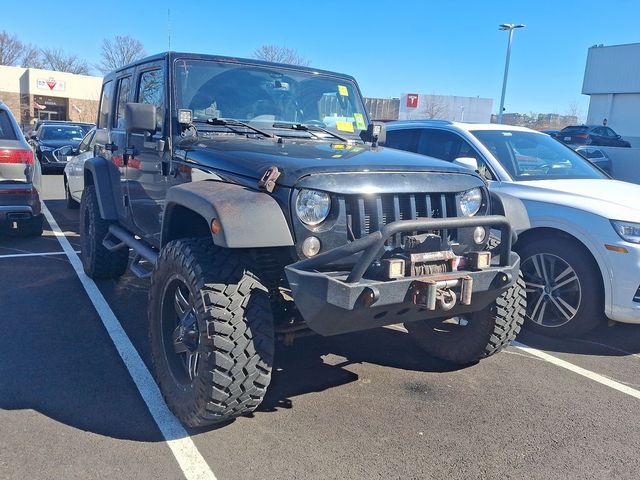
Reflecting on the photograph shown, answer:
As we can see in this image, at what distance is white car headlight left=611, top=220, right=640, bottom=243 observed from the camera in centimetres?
446

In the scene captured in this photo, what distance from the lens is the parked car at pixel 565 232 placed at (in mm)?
4492

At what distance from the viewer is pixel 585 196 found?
489 centimetres

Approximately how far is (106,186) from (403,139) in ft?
10.8

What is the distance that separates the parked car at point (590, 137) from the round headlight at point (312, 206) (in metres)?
26.0

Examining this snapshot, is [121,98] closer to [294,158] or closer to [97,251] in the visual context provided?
[97,251]

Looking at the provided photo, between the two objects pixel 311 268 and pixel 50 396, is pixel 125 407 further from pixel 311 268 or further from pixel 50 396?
pixel 311 268

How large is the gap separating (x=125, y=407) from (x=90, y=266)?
9.41ft

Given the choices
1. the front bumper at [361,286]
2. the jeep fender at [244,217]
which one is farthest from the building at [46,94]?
the front bumper at [361,286]

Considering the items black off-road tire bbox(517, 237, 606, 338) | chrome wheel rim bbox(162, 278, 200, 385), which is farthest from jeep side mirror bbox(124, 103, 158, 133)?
black off-road tire bbox(517, 237, 606, 338)

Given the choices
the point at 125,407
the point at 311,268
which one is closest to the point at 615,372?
the point at 311,268

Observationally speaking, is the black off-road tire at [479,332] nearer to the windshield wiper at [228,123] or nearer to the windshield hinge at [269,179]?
the windshield hinge at [269,179]

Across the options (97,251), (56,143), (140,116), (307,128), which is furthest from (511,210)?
(56,143)

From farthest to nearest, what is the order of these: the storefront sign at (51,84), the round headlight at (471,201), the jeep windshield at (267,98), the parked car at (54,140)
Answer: the storefront sign at (51,84)
the parked car at (54,140)
the jeep windshield at (267,98)
the round headlight at (471,201)

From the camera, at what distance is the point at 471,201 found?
11.5ft
